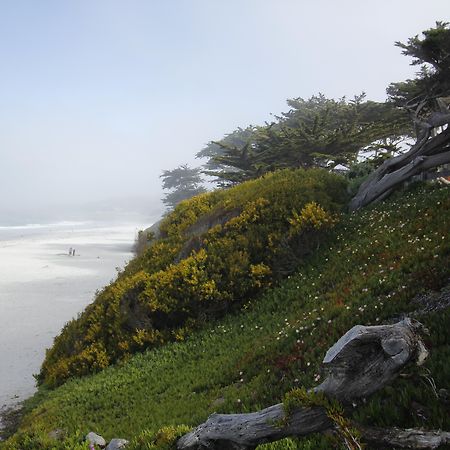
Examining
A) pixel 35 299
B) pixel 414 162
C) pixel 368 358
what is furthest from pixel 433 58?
pixel 35 299

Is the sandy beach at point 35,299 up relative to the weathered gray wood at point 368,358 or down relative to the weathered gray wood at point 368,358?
down

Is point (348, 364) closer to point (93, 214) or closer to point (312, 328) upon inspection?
point (312, 328)

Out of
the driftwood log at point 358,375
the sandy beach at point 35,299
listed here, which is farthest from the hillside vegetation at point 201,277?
the driftwood log at point 358,375

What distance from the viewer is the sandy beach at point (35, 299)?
41.0ft

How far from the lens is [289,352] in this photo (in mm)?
7043

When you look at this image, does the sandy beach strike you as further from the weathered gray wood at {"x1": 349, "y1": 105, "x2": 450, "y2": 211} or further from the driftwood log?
the weathered gray wood at {"x1": 349, "y1": 105, "x2": 450, "y2": 211}

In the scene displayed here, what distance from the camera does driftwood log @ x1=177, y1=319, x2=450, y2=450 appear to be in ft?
8.74

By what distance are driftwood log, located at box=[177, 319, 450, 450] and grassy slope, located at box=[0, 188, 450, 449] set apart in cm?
107

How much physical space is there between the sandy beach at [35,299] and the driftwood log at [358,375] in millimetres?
9951

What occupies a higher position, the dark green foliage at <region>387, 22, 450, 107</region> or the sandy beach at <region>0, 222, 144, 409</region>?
the dark green foliage at <region>387, 22, 450, 107</region>

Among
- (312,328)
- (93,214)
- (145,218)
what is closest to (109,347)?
(312,328)

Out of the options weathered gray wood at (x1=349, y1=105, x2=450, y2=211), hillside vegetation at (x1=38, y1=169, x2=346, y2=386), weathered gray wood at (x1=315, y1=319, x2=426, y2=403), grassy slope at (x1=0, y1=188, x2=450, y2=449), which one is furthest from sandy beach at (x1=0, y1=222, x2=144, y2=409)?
weathered gray wood at (x1=349, y1=105, x2=450, y2=211)

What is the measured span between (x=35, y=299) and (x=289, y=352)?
61.5 ft

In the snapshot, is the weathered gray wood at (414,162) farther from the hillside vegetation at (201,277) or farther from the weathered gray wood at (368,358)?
the weathered gray wood at (368,358)
